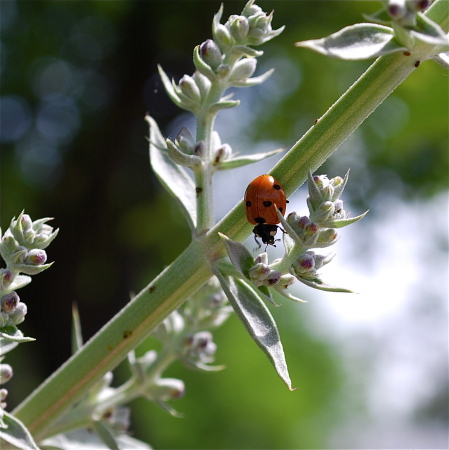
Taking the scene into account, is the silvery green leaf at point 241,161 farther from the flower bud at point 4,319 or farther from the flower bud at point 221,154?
the flower bud at point 4,319

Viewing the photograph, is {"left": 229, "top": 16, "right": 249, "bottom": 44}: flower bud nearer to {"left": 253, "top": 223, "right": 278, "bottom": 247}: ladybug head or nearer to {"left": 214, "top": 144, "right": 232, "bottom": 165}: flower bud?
{"left": 214, "top": 144, "right": 232, "bottom": 165}: flower bud

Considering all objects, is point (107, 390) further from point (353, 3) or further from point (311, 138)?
point (353, 3)

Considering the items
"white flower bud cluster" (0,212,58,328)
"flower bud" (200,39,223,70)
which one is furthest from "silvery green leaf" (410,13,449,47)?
"white flower bud cluster" (0,212,58,328)

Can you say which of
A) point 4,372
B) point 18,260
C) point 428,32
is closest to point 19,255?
point 18,260

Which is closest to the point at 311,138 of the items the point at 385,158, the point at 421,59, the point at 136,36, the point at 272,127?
the point at 421,59

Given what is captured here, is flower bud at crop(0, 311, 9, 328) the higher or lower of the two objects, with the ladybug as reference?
lower
